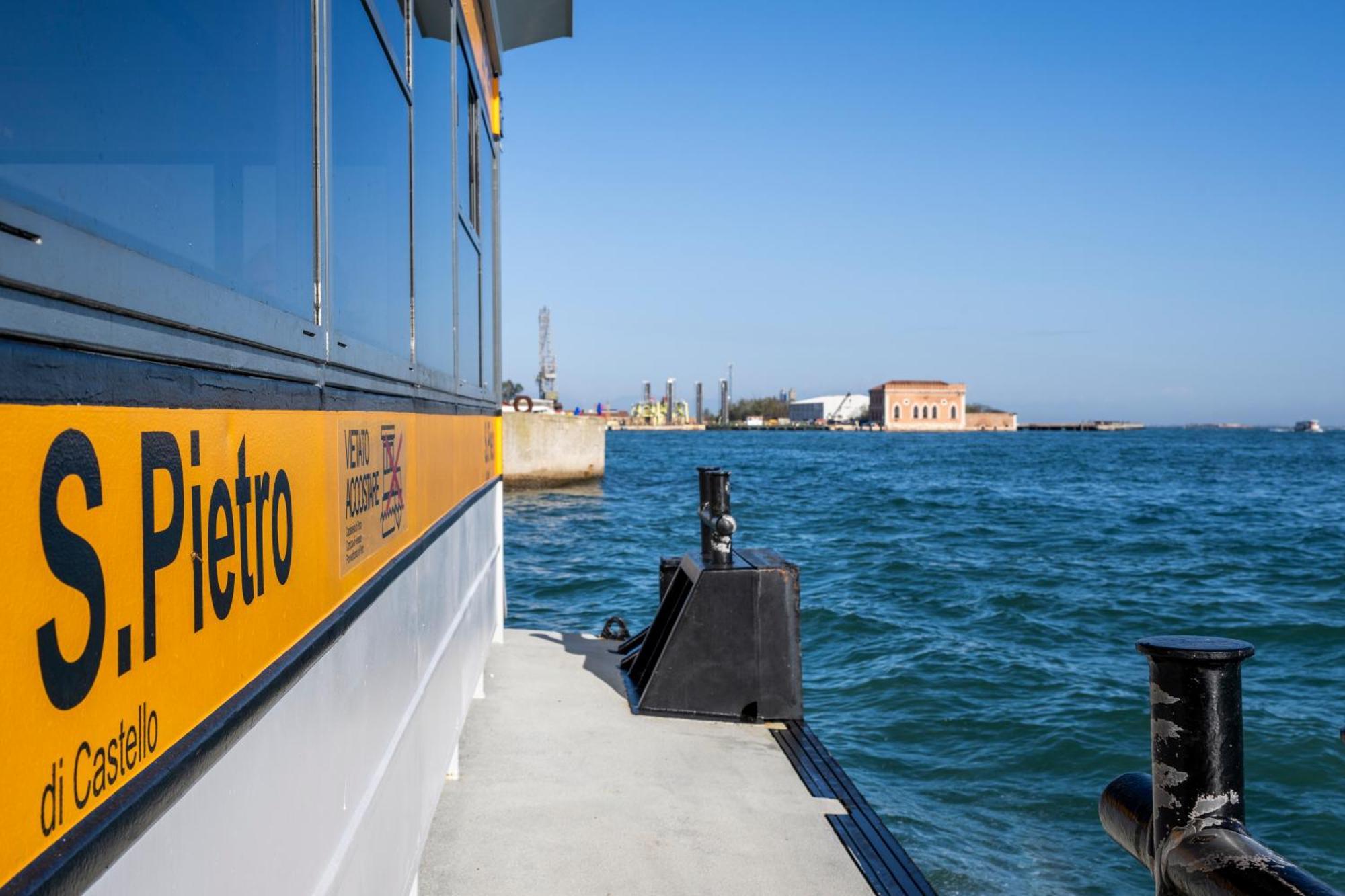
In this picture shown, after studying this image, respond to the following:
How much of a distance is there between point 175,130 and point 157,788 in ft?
2.46

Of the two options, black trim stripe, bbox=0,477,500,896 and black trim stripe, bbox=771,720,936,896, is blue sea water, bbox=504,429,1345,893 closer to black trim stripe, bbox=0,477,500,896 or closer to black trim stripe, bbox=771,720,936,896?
black trim stripe, bbox=771,720,936,896

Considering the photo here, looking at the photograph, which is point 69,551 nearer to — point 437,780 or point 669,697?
point 437,780

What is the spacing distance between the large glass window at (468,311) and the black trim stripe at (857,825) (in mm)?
2418

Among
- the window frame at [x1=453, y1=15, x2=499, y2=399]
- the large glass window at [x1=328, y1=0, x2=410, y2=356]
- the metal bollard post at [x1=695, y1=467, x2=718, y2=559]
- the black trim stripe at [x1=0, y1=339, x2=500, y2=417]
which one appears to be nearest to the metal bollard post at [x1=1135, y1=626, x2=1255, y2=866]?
the black trim stripe at [x1=0, y1=339, x2=500, y2=417]

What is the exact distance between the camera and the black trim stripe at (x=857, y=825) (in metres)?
3.67

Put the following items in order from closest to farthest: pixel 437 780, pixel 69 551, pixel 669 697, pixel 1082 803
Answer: pixel 69 551 → pixel 437 780 → pixel 669 697 → pixel 1082 803

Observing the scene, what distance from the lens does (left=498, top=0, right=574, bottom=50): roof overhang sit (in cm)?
682

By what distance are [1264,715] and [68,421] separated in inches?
415

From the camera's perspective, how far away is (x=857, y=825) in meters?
4.21

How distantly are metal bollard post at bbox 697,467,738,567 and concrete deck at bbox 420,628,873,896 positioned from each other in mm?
932

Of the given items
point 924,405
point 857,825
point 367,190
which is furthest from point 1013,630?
point 924,405

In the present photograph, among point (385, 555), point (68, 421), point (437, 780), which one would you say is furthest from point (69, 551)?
point (437, 780)

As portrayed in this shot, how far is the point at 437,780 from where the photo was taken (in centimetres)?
387

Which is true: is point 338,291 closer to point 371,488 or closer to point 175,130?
point 371,488
